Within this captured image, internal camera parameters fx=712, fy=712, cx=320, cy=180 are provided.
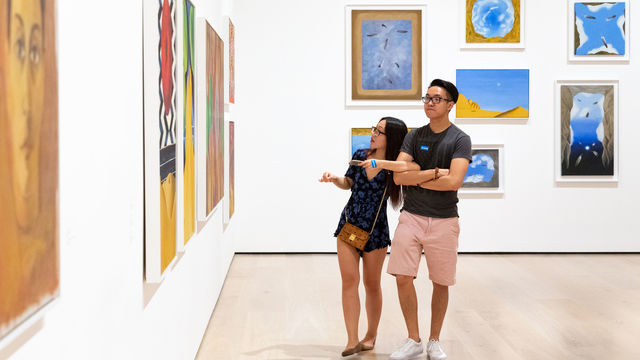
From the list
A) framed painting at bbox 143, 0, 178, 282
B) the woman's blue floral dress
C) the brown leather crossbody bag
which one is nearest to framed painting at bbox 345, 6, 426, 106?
the woman's blue floral dress

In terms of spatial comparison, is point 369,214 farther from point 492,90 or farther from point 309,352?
point 492,90

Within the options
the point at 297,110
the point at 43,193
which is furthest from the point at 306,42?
the point at 43,193

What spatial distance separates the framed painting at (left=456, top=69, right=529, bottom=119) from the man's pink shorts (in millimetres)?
4155

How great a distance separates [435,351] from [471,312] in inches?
50.5

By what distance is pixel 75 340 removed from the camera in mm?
1757

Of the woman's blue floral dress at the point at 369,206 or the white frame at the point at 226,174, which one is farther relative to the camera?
the white frame at the point at 226,174

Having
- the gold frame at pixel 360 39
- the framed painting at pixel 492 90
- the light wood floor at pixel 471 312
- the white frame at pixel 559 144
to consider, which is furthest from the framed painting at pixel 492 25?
the light wood floor at pixel 471 312

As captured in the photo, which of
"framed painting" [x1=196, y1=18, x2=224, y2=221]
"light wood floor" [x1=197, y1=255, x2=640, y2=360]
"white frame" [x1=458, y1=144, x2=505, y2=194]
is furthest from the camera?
"white frame" [x1=458, y1=144, x2=505, y2=194]

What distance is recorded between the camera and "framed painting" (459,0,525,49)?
8.23m

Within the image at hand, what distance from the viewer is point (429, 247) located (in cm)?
433

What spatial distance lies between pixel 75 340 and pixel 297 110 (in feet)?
21.8

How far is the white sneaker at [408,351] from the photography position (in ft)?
14.3

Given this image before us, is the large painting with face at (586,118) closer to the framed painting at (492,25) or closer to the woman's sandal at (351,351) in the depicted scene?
the framed painting at (492,25)

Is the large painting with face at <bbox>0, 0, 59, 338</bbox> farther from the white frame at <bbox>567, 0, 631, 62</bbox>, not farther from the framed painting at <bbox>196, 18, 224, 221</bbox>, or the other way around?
the white frame at <bbox>567, 0, 631, 62</bbox>
